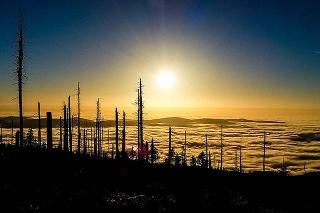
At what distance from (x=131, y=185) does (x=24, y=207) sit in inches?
456

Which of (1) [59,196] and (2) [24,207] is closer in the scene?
(2) [24,207]

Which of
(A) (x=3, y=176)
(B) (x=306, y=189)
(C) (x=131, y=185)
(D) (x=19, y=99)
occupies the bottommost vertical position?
(B) (x=306, y=189)

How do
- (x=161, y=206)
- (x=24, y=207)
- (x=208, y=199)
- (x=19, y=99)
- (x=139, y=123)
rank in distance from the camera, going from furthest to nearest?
(x=139, y=123)
(x=19, y=99)
(x=208, y=199)
(x=161, y=206)
(x=24, y=207)

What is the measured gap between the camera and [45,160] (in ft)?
94.3

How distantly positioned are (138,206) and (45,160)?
1578 centimetres

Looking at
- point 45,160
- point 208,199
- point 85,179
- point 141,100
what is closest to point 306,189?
point 208,199

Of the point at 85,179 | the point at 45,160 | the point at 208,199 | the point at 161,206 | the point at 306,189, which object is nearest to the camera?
the point at 161,206

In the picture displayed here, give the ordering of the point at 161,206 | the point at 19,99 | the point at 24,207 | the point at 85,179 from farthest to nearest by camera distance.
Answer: the point at 19,99, the point at 85,179, the point at 161,206, the point at 24,207

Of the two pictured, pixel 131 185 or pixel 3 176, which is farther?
pixel 131 185

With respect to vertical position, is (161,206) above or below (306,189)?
above

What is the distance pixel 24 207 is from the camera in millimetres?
13469

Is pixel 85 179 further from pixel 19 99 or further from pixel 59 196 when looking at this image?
pixel 19 99

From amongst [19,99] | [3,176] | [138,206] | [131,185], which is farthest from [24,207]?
[19,99]

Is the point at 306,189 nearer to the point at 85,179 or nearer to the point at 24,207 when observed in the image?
the point at 85,179
